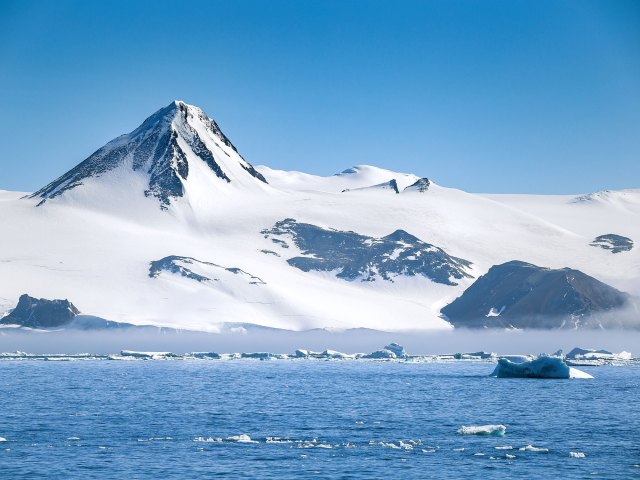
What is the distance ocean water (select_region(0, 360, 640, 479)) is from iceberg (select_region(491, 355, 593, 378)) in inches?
122

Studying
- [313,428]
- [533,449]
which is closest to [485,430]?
[533,449]

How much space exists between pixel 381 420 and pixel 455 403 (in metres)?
15.3

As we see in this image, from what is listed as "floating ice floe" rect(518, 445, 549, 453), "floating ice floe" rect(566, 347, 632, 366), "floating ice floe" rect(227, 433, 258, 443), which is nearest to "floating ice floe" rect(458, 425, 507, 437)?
"floating ice floe" rect(518, 445, 549, 453)

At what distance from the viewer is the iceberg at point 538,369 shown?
4820 inches

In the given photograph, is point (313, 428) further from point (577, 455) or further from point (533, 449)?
point (577, 455)

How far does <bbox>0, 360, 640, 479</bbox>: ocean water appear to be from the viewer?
2112 inches

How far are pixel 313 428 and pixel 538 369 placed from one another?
59.7 meters

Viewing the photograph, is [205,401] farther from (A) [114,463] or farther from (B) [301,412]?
(A) [114,463]

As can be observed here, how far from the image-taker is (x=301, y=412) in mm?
81188

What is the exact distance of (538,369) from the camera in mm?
123562

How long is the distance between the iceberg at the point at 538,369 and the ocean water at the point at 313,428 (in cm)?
311

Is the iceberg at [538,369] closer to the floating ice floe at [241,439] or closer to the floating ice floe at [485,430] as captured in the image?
the floating ice floe at [485,430]

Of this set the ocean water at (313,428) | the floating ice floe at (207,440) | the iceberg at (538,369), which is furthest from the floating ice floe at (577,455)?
the iceberg at (538,369)

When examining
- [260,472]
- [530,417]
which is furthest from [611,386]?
[260,472]
